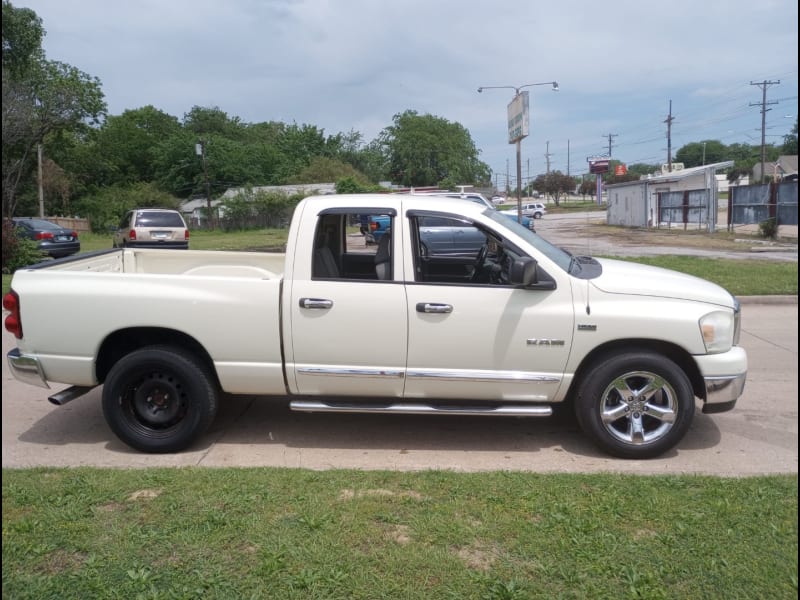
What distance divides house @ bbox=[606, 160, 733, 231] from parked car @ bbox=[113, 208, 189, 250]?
2250 centimetres

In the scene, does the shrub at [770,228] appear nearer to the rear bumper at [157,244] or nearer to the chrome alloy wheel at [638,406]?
the rear bumper at [157,244]

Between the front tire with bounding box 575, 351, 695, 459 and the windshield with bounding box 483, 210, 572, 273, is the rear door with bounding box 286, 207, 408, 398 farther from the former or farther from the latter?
the front tire with bounding box 575, 351, 695, 459

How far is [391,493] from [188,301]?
1988 millimetres

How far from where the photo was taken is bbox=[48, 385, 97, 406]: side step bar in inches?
206

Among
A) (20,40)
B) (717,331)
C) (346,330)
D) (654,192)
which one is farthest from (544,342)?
(20,40)

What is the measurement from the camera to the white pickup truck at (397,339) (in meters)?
4.90

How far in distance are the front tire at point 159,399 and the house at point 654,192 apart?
102 feet

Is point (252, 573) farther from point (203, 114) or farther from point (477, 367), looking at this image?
point (203, 114)

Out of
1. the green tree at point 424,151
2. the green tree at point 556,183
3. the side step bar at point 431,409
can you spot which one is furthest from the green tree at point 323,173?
the side step bar at point 431,409

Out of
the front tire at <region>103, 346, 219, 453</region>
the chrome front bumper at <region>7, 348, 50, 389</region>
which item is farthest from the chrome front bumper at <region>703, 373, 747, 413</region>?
the chrome front bumper at <region>7, 348, 50, 389</region>

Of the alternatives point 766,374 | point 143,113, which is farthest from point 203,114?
point 766,374

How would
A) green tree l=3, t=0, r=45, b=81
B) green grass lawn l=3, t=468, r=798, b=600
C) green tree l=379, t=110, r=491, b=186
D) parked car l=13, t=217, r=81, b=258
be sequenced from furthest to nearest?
green tree l=379, t=110, r=491, b=186 < green tree l=3, t=0, r=45, b=81 < parked car l=13, t=217, r=81, b=258 < green grass lawn l=3, t=468, r=798, b=600

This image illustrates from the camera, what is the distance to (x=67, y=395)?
5.30 meters

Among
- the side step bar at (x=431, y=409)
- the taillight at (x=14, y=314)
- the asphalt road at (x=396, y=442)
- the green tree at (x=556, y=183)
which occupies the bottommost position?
the asphalt road at (x=396, y=442)
